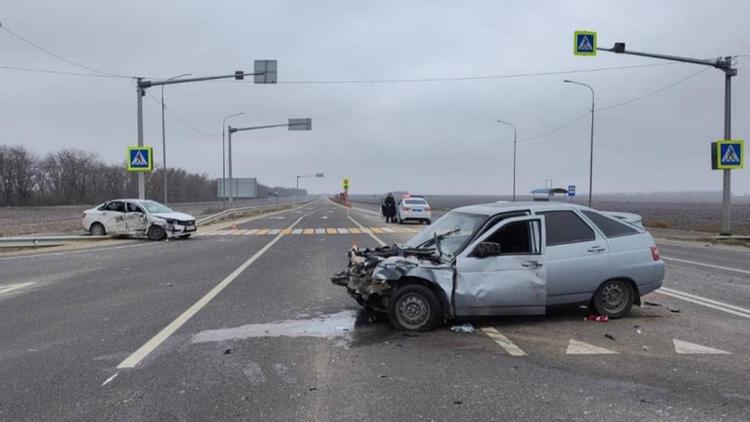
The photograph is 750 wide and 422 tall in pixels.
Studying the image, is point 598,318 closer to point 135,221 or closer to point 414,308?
point 414,308

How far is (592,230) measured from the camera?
24.5ft

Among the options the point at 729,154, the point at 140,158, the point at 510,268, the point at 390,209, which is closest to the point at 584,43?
the point at 729,154

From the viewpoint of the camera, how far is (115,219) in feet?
70.8

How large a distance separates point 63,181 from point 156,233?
3227 inches

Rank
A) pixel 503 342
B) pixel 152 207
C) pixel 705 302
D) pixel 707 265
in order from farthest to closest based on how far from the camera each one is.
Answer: pixel 152 207 < pixel 707 265 < pixel 705 302 < pixel 503 342

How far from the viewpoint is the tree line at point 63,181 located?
8356 centimetres

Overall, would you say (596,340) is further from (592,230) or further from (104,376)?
(104,376)

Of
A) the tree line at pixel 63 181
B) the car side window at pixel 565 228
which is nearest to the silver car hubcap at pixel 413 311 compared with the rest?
the car side window at pixel 565 228

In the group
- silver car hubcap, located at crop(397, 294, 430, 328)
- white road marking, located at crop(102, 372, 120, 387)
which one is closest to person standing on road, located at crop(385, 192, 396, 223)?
silver car hubcap, located at crop(397, 294, 430, 328)

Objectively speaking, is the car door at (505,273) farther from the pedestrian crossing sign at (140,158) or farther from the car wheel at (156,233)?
the pedestrian crossing sign at (140,158)

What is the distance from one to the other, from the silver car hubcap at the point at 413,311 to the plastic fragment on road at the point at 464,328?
1.27 ft

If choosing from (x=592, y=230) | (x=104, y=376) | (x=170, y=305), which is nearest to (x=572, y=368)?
Answer: (x=592, y=230)

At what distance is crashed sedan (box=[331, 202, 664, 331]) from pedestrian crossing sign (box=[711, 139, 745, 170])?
17548mm

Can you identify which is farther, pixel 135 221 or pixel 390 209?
pixel 390 209
